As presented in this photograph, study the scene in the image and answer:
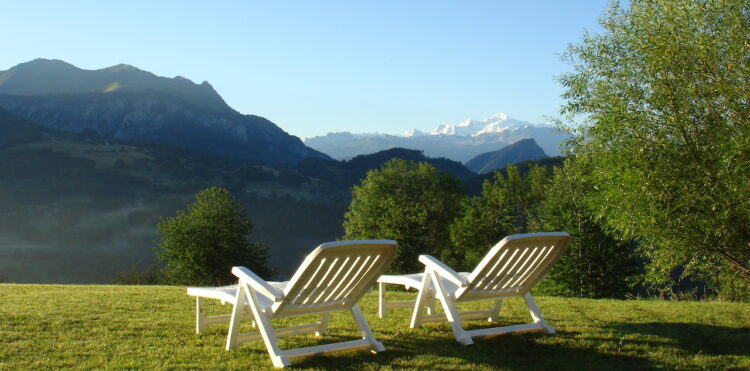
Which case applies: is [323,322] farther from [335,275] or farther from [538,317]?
[538,317]

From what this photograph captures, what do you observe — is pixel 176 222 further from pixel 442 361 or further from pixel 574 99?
pixel 442 361

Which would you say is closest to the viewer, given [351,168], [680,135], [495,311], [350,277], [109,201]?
[350,277]

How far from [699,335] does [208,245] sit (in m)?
36.4

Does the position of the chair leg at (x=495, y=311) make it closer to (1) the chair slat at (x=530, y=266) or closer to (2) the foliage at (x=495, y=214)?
(1) the chair slat at (x=530, y=266)

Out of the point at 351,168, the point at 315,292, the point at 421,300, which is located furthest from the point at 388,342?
the point at 351,168

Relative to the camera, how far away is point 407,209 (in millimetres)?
40812

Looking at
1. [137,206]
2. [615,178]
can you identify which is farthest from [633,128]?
[137,206]

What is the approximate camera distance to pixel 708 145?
6906 mm

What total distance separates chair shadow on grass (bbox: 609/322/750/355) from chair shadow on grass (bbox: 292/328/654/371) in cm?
100

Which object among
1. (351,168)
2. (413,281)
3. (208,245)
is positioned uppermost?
(413,281)

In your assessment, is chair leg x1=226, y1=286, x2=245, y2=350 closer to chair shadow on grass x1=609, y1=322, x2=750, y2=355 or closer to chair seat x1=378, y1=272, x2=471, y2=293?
chair seat x1=378, y1=272, x2=471, y2=293

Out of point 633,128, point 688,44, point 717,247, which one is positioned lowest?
point 717,247

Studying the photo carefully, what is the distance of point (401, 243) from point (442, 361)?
34.9 m

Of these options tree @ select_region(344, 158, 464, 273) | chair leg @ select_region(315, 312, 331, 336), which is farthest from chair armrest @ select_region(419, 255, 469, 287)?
tree @ select_region(344, 158, 464, 273)
